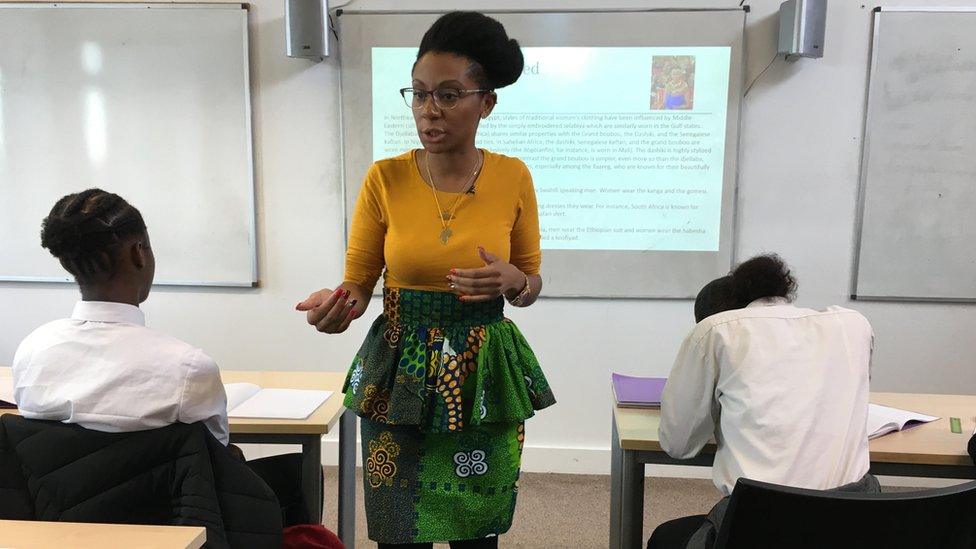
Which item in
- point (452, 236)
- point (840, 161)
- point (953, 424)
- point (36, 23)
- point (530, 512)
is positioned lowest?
point (530, 512)

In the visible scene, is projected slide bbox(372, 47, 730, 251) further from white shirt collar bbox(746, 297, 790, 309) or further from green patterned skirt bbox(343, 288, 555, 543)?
green patterned skirt bbox(343, 288, 555, 543)

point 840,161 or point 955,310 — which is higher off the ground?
point 840,161

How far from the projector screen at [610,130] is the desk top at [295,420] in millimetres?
1219

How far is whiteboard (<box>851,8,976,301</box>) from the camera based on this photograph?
A: 2.88m

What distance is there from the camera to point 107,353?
1.20 m

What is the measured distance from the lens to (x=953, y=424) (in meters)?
1.75

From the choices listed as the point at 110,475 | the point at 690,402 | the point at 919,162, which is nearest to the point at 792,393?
the point at 690,402

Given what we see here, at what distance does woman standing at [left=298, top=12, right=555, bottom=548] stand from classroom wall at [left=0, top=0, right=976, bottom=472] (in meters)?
1.88

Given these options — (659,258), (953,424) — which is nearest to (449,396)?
(953,424)

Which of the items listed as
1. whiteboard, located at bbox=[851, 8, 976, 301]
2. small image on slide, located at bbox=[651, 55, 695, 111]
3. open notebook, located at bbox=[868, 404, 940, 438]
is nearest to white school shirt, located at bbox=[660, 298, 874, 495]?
open notebook, located at bbox=[868, 404, 940, 438]

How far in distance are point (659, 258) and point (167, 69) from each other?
96.5 inches

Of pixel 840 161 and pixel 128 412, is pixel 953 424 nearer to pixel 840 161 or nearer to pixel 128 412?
pixel 840 161

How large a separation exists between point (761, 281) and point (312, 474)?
49.0 inches

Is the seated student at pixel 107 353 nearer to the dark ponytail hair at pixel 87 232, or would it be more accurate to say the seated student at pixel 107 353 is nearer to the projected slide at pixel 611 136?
the dark ponytail hair at pixel 87 232
